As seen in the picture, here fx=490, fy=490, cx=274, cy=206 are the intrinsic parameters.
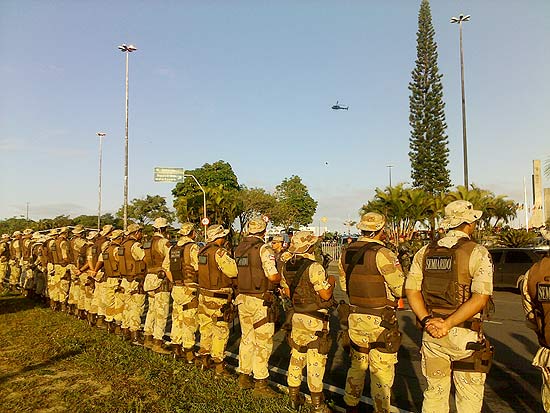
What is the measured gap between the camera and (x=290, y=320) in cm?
558

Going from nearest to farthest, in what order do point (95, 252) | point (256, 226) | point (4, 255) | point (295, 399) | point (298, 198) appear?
point (295, 399) → point (256, 226) → point (95, 252) → point (4, 255) → point (298, 198)

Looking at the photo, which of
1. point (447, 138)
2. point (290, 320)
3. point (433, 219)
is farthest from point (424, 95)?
point (290, 320)

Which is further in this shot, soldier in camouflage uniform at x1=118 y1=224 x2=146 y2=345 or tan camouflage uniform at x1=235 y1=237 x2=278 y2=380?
soldier in camouflage uniform at x1=118 y1=224 x2=146 y2=345

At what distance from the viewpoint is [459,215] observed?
13.8ft

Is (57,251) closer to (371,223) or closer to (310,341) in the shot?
(310,341)

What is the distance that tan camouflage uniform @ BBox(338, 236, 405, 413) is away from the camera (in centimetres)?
471

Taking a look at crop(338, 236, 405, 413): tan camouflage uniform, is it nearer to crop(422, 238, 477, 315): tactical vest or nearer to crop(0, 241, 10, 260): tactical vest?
crop(422, 238, 477, 315): tactical vest

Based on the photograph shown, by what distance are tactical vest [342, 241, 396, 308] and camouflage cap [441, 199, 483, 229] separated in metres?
0.83

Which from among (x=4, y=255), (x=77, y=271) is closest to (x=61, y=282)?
(x=77, y=271)

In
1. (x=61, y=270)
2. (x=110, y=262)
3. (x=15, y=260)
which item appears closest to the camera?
(x=110, y=262)

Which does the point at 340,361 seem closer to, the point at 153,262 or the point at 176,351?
the point at 176,351

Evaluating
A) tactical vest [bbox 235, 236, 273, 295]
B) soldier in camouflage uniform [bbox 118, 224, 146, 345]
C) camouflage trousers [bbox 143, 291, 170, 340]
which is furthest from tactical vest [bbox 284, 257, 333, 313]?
soldier in camouflage uniform [bbox 118, 224, 146, 345]

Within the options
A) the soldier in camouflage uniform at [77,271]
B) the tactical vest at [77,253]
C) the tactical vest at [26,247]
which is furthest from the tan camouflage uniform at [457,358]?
the tactical vest at [26,247]

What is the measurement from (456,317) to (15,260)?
16.9 m
